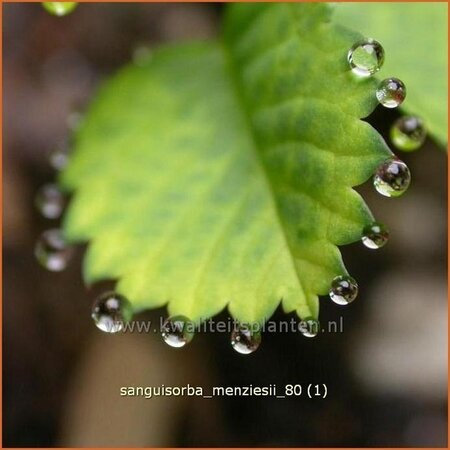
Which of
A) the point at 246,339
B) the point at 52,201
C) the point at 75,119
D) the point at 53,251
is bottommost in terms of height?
the point at 246,339

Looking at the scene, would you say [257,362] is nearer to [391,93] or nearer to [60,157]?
[60,157]

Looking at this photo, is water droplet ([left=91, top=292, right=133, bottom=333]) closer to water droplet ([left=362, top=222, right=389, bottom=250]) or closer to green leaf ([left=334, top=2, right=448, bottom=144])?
water droplet ([left=362, top=222, right=389, bottom=250])

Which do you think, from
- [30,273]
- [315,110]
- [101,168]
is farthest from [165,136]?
[30,273]

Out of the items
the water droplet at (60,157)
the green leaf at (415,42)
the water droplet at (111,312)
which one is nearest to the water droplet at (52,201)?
the water droplet at (60,157)

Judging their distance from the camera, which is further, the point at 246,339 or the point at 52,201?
the point at 52,201

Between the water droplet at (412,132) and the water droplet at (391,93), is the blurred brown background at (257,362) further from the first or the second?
the water droplet at (391,93)

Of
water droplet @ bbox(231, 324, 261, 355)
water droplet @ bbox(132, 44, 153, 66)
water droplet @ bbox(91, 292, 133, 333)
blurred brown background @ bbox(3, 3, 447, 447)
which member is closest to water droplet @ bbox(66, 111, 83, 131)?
blurred brown background @ bbox(3, 3, 447, 447)

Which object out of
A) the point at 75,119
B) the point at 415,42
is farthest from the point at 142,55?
the point at 415,42
